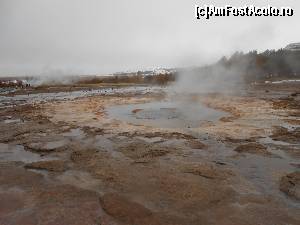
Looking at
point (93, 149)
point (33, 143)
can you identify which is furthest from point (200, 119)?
point (33, 143)

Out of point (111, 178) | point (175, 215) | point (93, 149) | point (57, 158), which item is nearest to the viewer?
point (175, 215)

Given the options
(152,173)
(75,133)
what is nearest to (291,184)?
(152,173)

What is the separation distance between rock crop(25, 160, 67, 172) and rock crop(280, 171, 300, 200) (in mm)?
6519

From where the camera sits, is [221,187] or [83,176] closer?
[221,187]

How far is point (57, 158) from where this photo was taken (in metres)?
10.8

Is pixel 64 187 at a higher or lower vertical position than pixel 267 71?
lower

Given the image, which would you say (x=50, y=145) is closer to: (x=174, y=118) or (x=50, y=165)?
(x=50, y=165)

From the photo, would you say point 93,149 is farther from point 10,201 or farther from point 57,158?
point 10,201

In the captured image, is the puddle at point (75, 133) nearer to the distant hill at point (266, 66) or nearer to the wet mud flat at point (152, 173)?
the wet mud flat at point (152, 173)

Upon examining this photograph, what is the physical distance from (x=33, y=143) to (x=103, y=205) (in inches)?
287

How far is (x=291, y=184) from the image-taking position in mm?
8055

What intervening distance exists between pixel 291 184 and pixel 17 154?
380 inches

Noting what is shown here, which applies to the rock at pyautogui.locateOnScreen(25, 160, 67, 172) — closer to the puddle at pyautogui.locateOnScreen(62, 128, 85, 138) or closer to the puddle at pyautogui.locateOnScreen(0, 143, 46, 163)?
the puddle at pyautogui.locateOnScreen(0, 143, 46, 163)

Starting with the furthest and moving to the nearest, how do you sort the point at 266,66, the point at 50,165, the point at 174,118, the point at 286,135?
the point at 266,66 → the point at 174,118 → the point at 286,135 → the point at 50,165
